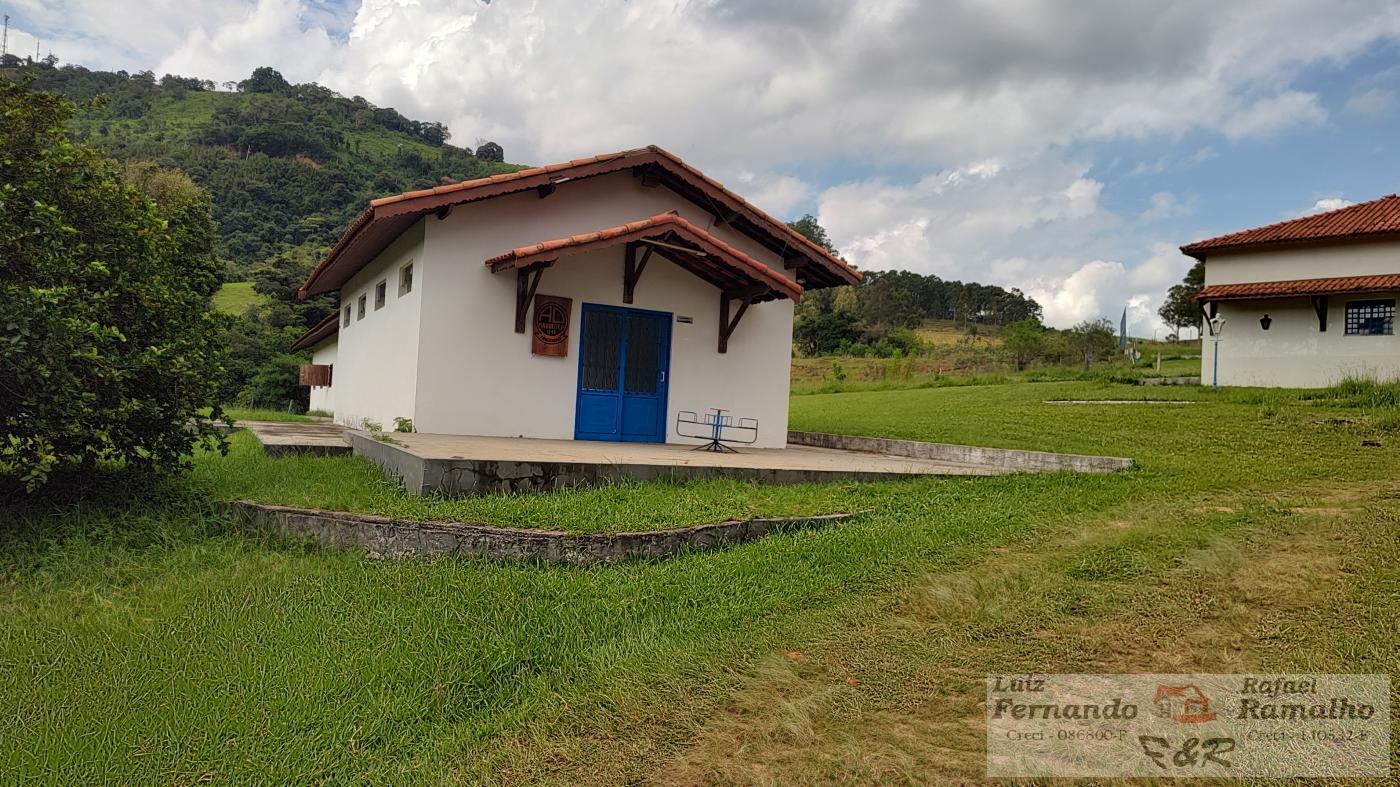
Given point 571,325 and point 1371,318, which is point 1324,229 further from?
point 571,325

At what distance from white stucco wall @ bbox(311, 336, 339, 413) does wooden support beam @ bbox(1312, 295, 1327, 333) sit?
2311 centimetres

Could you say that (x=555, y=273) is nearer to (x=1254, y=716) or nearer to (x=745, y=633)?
(x=745, y=633)

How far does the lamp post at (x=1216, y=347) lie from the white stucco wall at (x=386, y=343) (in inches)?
719

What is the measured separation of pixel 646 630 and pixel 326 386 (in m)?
19.1

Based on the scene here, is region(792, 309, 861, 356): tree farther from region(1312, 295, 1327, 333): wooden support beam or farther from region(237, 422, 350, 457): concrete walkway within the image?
region(237, 422, 350, 457): concrete walkway

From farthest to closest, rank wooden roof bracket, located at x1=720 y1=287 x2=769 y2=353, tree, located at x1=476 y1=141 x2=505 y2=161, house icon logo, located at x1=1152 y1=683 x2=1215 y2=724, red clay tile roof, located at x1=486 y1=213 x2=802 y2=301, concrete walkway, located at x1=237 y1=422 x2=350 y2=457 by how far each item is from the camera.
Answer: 1. tree, located at x1=476 y1=141 x2=505 y2=161
2. wooden roof bracket, located at x1=720 y1=287 x2=769 y2=353
3. red clay tile roof, located at x1=486 y1=213 x2=802 y2=301
4. concrete walkway, located at x1=237 y1=422 x2=350 y2=457
5. house icon logo, located at x1=1152 y1=683 x2=1215 y2=724

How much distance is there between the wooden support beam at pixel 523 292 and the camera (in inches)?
392

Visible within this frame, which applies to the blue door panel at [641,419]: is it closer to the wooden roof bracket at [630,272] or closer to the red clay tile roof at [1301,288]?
the wooden roof bracket at [630,272]

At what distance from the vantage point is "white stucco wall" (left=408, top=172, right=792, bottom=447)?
9.80 metres

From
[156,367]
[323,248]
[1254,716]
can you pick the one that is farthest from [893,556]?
[323,248]

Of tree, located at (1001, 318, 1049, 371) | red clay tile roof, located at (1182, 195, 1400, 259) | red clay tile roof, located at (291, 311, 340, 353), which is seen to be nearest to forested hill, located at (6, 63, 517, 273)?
red clay tile roof, located at (291, 311, 340, 353)

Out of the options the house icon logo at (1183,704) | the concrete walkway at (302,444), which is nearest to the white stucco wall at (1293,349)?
the house icon logo at (1183,704)

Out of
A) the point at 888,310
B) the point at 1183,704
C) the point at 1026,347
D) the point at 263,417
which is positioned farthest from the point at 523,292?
the point at 888,310

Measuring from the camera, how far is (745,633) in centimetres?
429
